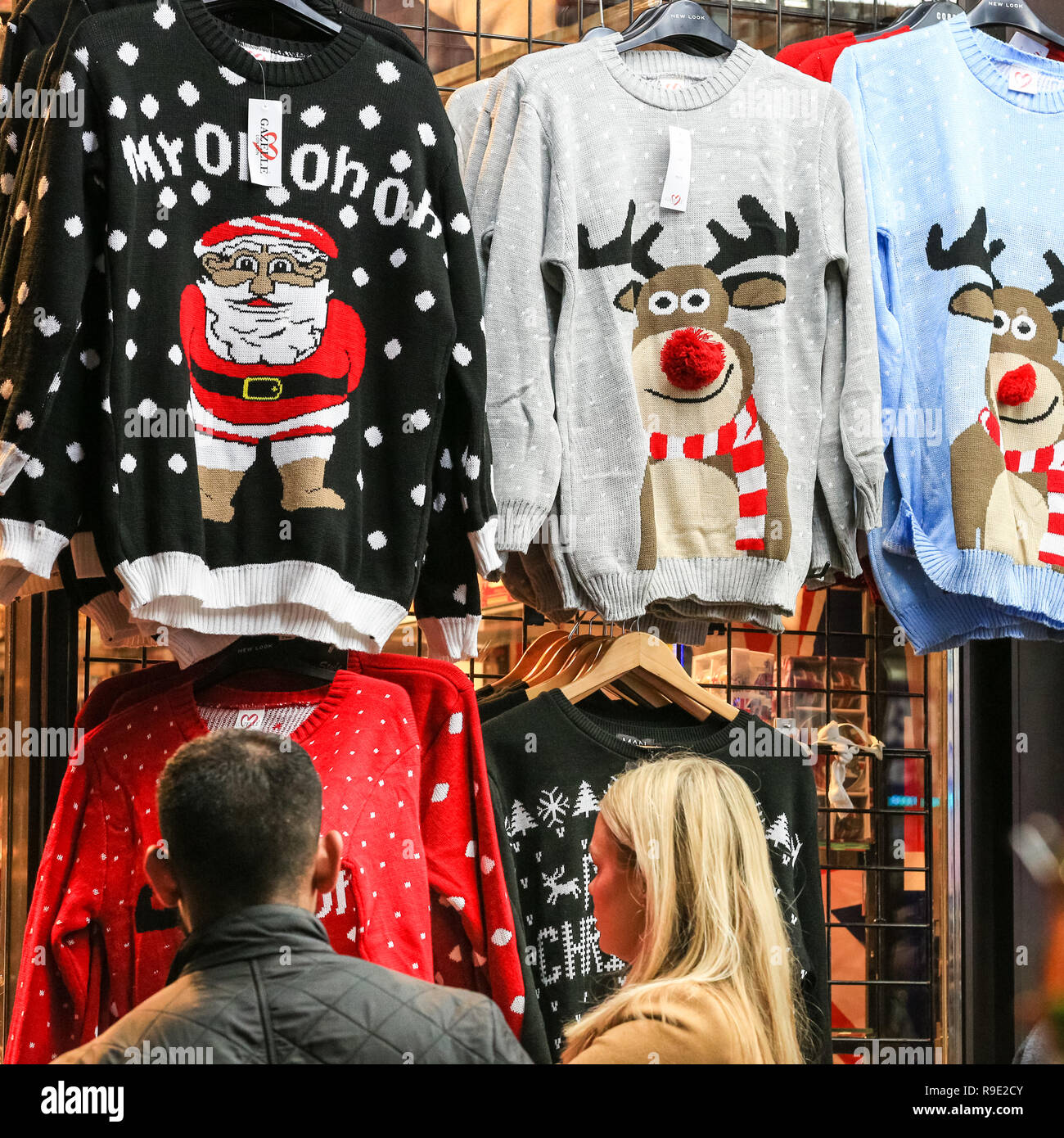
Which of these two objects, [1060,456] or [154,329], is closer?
[154,329]

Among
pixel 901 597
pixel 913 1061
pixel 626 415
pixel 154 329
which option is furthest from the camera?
pixel 913 1061

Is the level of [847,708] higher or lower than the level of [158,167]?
lower

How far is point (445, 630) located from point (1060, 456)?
117 centimetres

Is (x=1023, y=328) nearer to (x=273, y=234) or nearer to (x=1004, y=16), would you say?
(x=1004, y=16)

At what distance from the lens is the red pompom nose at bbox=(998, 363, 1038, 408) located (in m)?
2.58

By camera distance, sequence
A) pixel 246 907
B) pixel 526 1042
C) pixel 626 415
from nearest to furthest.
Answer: pixel 246 907
pixel 526 1042
pixel 626 415

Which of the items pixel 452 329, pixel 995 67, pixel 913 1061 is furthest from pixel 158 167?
pixel 913 1061

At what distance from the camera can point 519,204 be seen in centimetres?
234

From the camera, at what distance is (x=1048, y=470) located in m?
2.61

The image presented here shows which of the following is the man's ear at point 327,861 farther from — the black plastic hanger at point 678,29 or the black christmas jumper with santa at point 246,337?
the black plastic hanger at point 678,29

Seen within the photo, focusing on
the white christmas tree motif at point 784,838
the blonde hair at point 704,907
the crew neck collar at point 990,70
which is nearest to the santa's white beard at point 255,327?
the blonde hair at point 704,907

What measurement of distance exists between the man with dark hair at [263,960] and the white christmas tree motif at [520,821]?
0.68 metres

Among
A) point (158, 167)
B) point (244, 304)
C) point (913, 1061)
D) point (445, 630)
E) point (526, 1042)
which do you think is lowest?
point (913, 1061)

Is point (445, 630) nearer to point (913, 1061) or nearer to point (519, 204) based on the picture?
point (519, 204)
